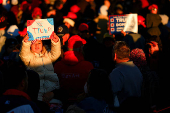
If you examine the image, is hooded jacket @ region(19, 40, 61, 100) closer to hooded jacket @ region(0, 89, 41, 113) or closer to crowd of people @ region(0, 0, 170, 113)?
crowd of people @ region(0, 0, 170, 113)

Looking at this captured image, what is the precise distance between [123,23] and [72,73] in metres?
2.72

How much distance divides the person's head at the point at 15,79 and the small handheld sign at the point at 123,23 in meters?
3.66

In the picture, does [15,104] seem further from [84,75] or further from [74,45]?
[74,45]

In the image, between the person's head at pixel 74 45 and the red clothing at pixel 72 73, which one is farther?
the person's head at pixel 74 45

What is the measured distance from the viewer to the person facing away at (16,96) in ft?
6.75

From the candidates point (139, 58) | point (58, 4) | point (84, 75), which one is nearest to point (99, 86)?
point (84, 75)

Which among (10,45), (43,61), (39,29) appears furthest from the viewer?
(10,45)

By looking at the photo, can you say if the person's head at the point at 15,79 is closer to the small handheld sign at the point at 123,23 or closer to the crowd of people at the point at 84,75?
the crowd of people at the point at 84,75

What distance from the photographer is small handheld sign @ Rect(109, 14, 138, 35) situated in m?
5.72

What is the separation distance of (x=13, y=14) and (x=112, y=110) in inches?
297

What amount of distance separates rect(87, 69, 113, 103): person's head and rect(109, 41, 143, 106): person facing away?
1.43ft

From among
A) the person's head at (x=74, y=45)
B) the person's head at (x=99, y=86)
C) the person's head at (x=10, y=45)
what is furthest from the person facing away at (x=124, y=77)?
the person's head at (x=10, y=45)

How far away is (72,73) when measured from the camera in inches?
144

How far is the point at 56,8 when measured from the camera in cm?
862
